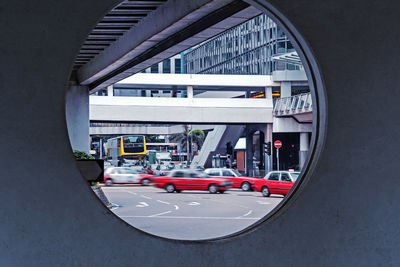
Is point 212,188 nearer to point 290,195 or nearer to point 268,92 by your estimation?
point 268,92

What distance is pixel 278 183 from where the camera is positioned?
24875 millimetres

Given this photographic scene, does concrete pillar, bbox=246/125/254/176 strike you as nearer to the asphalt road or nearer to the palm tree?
the asphalt road

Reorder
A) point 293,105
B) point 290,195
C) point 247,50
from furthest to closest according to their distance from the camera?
point 247,50
point 293,105
point 290,195

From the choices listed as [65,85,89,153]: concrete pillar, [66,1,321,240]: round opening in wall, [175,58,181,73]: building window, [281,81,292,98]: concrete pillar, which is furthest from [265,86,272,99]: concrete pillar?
[175,58,181,73]: building window

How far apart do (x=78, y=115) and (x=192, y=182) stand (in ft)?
19.7

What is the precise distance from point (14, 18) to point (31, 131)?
2.65 feet

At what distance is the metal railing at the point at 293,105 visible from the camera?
34469mm

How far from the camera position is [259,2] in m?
4.73

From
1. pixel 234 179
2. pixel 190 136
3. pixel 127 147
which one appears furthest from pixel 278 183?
pixel 190 136

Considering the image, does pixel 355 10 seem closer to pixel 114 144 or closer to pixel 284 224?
pixel 284 224

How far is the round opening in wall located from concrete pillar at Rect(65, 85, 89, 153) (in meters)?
0.05

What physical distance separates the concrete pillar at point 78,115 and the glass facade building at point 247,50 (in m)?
28.6

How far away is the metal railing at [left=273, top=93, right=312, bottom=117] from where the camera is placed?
113 feet

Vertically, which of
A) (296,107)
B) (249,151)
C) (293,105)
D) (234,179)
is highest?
(293,105)
